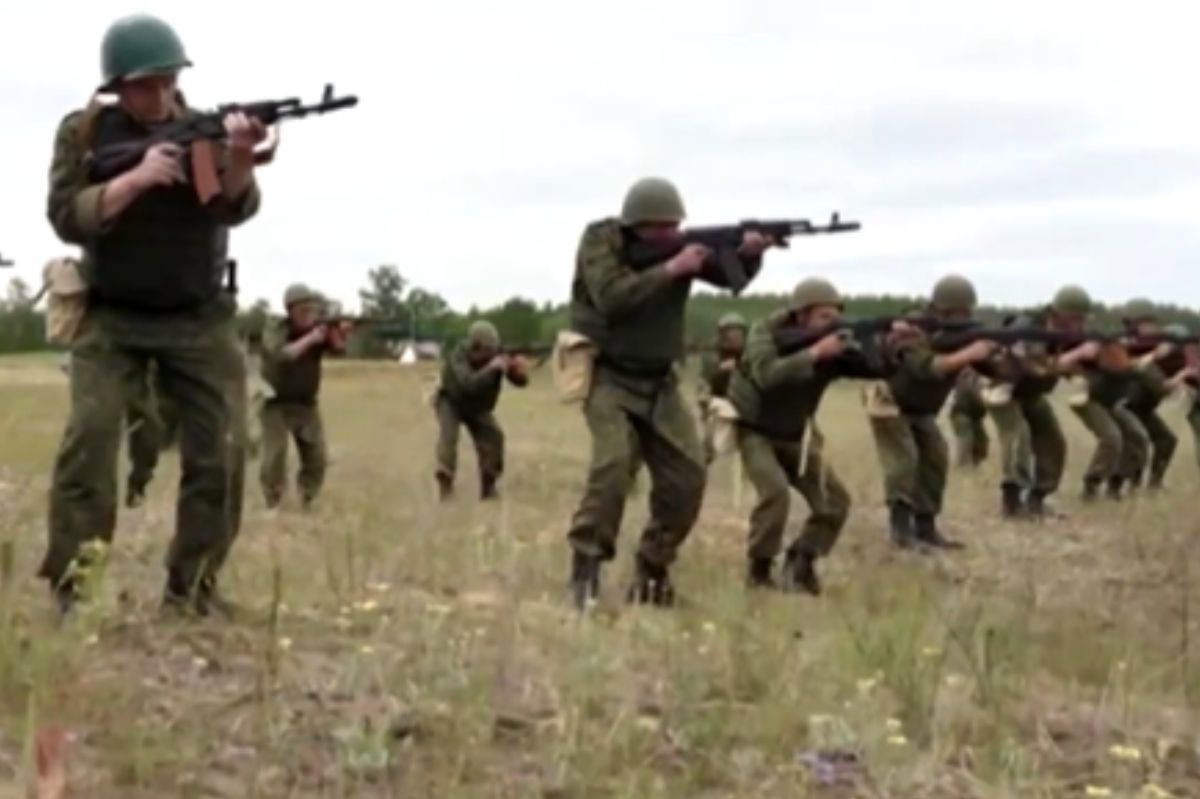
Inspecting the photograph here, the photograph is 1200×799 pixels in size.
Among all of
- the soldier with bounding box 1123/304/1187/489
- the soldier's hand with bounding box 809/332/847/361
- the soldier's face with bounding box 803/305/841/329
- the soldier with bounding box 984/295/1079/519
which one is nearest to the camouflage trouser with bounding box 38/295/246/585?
the soldier's hand with bounding box 809/332/847/361

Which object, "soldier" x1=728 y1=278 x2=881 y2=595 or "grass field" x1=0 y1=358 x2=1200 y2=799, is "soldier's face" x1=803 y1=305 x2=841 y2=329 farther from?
"grass field" x1=0 y1=358 x2=1200 y2=799

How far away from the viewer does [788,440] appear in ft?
39.2

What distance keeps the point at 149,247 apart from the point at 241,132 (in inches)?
20.2

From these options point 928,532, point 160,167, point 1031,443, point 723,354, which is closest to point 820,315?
point 928,532

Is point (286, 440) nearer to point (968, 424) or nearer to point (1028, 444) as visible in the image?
point (1028, 444)

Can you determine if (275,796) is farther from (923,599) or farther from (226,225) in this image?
(923,599)

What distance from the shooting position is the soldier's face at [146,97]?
7.43 metres

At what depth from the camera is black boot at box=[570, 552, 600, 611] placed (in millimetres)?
9914

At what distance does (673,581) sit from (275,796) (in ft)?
17.4

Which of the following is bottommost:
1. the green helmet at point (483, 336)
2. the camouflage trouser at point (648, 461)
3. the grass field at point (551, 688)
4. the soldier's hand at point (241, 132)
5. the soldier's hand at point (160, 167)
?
the grass field at point (551, 688)

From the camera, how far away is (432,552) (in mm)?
10164

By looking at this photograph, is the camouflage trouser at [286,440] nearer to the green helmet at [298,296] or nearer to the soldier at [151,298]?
the green helmet at [298,296]

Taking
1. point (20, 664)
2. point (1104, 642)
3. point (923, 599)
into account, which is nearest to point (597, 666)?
point (20, 664)

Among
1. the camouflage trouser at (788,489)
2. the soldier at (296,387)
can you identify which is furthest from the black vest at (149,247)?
the soldier at (296,387)
